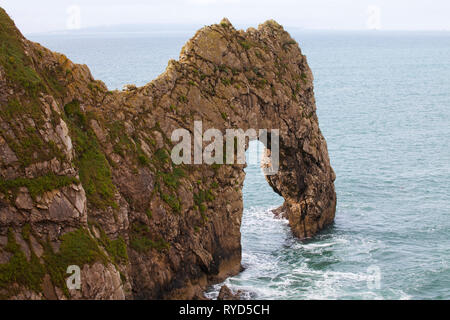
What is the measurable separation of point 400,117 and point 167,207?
92.7m

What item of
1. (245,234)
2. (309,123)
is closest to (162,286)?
(245,234)

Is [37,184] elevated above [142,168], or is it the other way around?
[37,184]

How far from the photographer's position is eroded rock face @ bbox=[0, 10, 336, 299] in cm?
3712

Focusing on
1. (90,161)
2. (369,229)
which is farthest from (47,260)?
(369,229)

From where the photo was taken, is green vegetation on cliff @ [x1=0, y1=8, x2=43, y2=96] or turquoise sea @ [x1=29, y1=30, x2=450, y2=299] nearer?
green vegetation on cliff @ [x1=0, y1=8, x2=43, y2=96]

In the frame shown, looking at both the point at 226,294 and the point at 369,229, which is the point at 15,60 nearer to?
the point at 226,294

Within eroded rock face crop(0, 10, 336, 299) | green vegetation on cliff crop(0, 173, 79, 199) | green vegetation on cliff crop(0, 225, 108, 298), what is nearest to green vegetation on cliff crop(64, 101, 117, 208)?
eroded rock face crop(0, 10, 336, 299)

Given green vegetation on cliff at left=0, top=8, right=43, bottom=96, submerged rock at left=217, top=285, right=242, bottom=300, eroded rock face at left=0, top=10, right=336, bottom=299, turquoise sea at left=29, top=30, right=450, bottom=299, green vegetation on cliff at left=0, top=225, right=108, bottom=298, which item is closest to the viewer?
green vegetation on cliff at left=0, top=225, right=108, bottom=298

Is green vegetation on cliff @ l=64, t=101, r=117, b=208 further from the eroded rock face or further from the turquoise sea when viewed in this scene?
the turquoise sea

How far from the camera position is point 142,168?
4744 cm

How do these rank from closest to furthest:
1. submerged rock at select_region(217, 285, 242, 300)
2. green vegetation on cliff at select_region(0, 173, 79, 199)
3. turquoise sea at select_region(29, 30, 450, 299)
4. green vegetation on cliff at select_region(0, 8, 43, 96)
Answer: green vegetation on cliff at select_region(0, 173, 79, 199), green vegetation on cliff at select_region(0, 8, 43, 96), submerged rock at select_region(217, 285, 242, 300), turquoise sea at select_region(29, 30, 450, 299)

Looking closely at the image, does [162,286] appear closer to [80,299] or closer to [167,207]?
[167,207]
